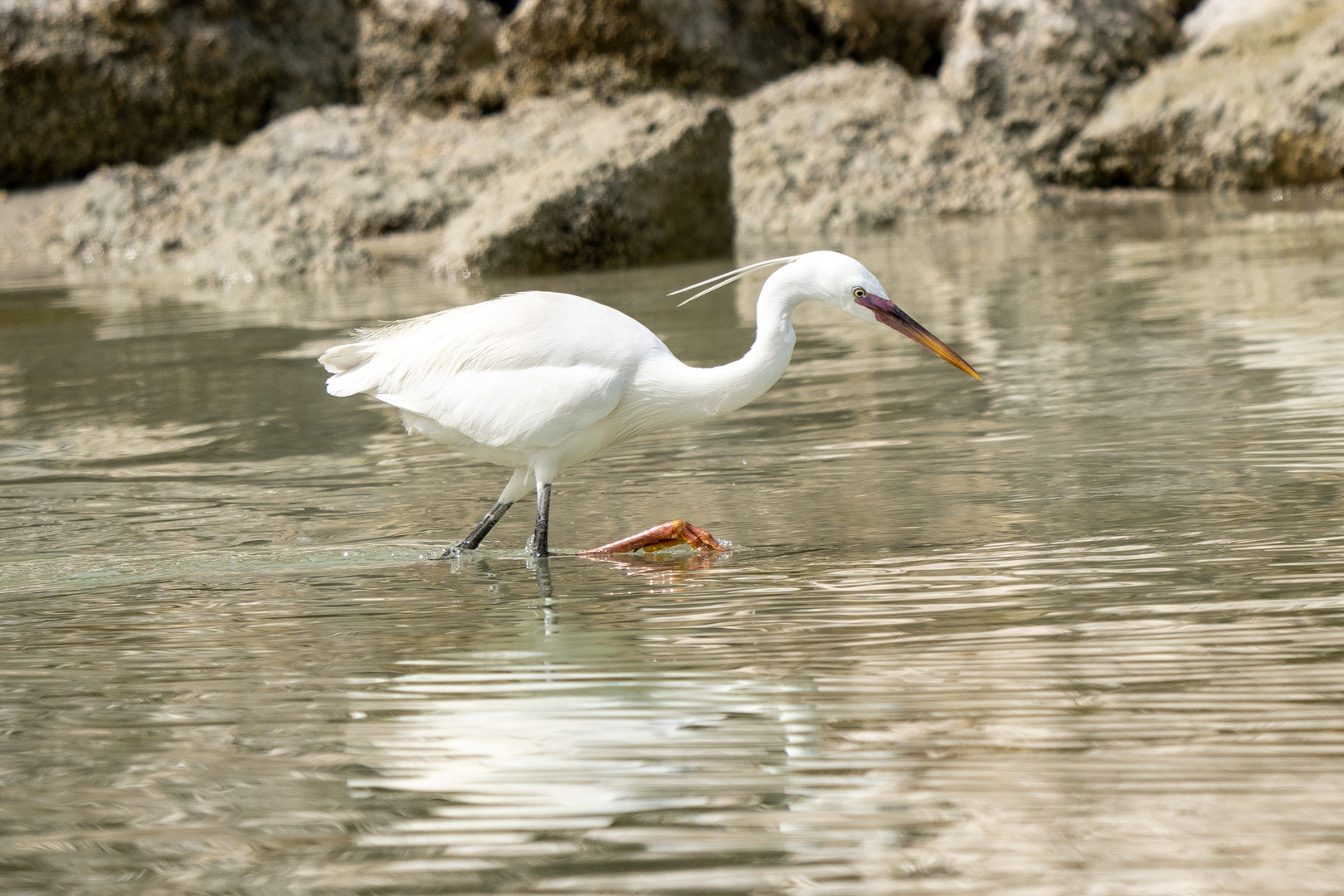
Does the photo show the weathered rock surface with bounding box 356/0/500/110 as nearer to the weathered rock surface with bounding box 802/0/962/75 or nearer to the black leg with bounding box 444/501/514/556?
the weathered rock surface with bounding box 802/0/962/75

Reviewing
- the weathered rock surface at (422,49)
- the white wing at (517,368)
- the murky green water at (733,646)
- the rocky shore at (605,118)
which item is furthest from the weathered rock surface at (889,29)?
the white wing at (517,368)

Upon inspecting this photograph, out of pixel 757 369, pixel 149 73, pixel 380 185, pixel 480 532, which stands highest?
pixel 149 73

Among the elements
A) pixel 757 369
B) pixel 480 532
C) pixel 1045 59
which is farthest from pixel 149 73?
pixel 757 369

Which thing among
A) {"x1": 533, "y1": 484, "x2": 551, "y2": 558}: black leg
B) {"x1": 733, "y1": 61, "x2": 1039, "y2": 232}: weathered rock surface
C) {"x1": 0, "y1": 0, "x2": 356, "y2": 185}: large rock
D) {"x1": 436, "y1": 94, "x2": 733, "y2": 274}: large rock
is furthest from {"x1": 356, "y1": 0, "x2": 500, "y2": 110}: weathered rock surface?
{"x1": 533, "y1": 484, "x2": 551, "y2": 558}: black leg

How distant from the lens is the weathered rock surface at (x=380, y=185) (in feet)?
49.9

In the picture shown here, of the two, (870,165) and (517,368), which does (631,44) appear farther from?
(517,368)

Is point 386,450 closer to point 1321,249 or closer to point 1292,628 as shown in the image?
point 1292,628

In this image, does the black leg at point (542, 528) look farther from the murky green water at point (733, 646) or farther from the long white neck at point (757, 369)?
the long white neck at point (757, 369)

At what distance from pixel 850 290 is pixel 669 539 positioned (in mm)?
1043

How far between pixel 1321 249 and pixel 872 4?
10.5m

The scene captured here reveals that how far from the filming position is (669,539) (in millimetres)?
5395

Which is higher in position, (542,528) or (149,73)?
(149,73)

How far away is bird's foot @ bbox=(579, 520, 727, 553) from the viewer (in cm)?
538

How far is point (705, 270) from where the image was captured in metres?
14.6
